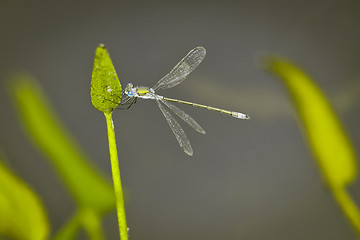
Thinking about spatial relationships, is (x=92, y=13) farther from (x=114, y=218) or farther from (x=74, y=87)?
(x=114, y=218)

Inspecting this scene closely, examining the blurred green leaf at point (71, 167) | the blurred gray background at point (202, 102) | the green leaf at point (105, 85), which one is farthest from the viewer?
the blurred gray background at point (202, 102)

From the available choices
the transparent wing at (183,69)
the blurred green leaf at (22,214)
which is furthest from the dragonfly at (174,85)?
the blurred green leaf at (22,214)

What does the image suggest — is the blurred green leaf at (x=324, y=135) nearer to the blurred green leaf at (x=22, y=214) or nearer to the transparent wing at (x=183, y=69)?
the transparent wing at (x=183, y=69)

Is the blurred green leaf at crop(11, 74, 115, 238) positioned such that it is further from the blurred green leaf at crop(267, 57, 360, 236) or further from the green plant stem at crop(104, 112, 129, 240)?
the blurred green leaf at crop(267, 57, 360, 236)

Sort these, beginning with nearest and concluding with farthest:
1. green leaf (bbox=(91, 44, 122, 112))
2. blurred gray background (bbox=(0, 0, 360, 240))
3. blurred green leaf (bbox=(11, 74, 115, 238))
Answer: green leaf (bbox=(91, 44, 122, 112)) < blurred green leaf (bbox=(11, 74, 115, 238)) < blurred gray background (bbox=(0, 0, 360, 240))

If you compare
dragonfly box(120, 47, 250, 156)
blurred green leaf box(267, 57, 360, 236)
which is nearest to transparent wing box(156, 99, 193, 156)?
dragonfly box(120, 47, 250, 156)

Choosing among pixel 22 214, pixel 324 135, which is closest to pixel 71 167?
pixel 22 214

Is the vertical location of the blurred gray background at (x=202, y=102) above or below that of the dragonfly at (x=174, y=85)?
above

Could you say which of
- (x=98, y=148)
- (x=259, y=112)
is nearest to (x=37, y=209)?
(x=98, y=148)
